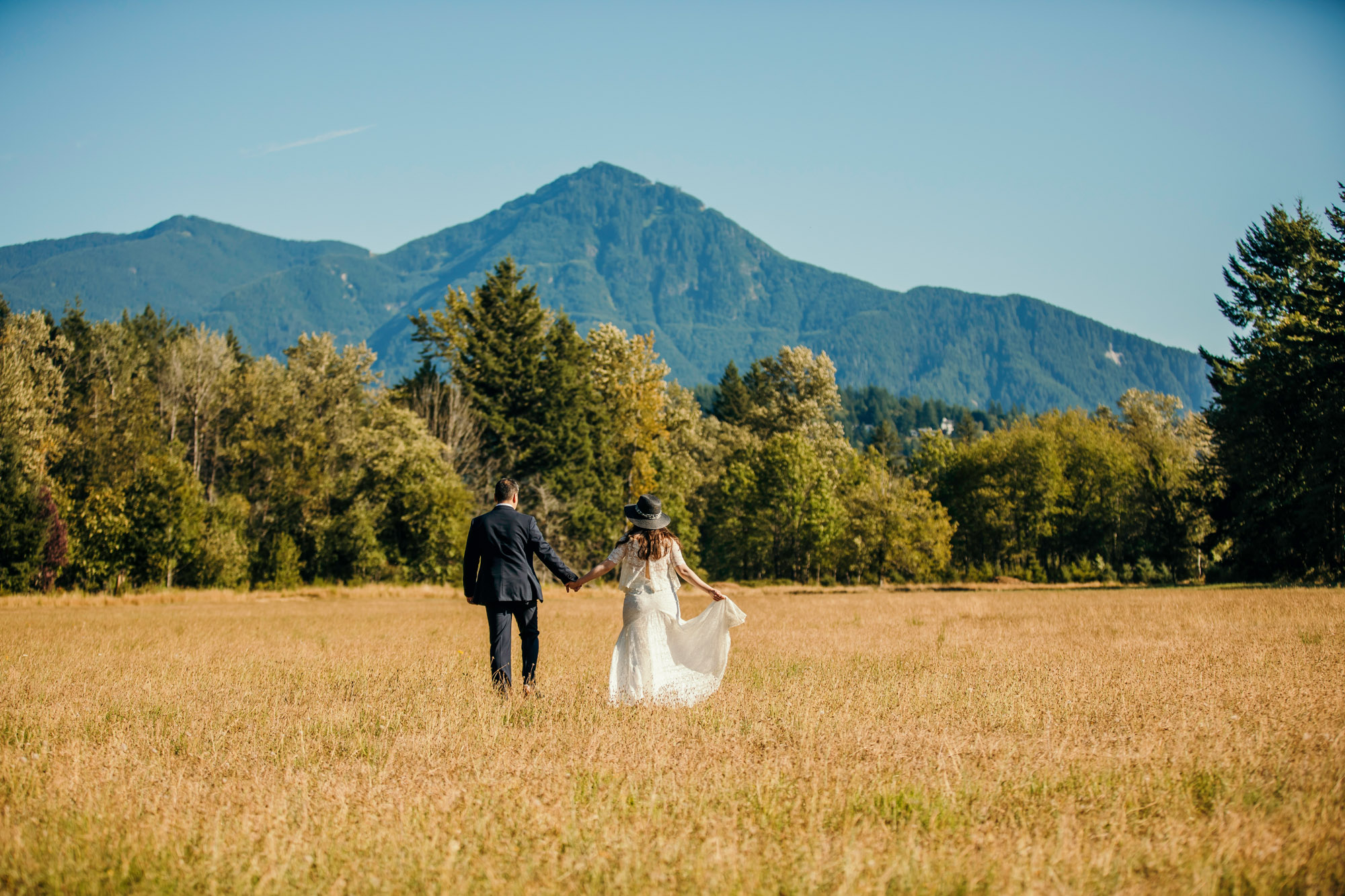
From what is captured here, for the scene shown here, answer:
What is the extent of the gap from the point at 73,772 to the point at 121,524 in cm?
4697

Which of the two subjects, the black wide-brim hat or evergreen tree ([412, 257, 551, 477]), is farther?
evergreen tree ([412, 257, 551, 477])

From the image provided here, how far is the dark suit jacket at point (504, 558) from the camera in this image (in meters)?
10.4

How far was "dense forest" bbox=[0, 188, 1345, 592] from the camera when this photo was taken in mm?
43031

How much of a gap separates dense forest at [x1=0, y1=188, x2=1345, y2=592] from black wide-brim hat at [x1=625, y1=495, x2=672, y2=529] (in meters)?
36.5

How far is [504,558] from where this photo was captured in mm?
10445

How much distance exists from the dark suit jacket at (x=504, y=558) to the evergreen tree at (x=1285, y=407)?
37.2 metres

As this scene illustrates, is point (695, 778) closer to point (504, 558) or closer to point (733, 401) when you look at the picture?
point (504, 558)

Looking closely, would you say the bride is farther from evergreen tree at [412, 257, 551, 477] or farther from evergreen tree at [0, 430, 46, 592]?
evergreen tree at [412, 257, 551, 477]

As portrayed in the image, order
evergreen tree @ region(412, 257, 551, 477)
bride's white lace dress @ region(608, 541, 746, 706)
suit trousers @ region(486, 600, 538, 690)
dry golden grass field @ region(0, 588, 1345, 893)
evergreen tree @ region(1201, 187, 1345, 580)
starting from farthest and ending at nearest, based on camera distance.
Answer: evergreen tree @ region(412, 257, 551, 477) → evergreen tree @ region(1201, 187, 1345, 580) → suit trousers @ region(486, 600, 538, 690) → bride's white lace dress @ region(608, 541, 746, 706) → dry golden grass field @ region(0, 588, 1345, 893)

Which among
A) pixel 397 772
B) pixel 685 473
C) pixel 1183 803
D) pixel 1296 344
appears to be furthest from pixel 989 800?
pixel 685 473

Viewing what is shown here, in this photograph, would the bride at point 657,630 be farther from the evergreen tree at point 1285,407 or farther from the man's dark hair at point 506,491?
the evergreen tree at point 1285,407

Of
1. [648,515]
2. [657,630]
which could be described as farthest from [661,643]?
[648,515]

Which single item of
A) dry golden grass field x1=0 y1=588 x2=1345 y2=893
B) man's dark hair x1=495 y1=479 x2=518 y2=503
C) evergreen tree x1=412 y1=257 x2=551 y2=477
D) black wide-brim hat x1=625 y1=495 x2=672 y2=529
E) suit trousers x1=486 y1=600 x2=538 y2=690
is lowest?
dry golden grass field x1=0 y1=588 x2=1345 y2=893

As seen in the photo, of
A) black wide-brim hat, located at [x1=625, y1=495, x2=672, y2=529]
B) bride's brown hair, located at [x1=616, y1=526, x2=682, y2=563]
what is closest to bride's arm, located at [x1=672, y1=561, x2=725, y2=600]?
bride's brown hair, located at [x1=616, y1=526, x2=682, y2=563]
